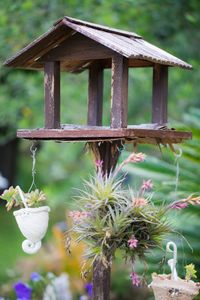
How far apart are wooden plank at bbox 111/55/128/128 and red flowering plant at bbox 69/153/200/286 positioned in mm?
165

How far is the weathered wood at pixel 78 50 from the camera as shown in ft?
9.87

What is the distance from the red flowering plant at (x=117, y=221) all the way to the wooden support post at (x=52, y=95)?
1.20 feet

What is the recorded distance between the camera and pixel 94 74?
3.40m

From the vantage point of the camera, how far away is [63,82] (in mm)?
6387

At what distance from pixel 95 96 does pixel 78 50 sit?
1.19 feet

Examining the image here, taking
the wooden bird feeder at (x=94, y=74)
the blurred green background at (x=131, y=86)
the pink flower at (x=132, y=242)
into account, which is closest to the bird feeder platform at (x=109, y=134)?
the wooden bird feeder at (x=94, y=74)

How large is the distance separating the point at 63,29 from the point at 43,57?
0.19 metres

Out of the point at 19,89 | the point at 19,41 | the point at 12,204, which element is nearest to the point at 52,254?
the point at 19,89

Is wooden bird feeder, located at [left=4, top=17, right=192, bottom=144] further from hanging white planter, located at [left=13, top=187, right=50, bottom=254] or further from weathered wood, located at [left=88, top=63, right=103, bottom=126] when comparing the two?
hanging white planter, located at [left=13, top=187, right=50, bottom=254]

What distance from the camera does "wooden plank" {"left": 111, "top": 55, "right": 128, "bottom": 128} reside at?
2896 mm

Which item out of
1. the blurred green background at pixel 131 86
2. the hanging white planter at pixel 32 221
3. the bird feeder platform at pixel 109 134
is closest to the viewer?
the bird feeder platform at pixel 109 134

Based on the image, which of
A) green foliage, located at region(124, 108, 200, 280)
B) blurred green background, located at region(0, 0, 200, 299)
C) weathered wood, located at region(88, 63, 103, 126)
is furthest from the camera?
blurred green background, located at region(0, 0, 200, 299)

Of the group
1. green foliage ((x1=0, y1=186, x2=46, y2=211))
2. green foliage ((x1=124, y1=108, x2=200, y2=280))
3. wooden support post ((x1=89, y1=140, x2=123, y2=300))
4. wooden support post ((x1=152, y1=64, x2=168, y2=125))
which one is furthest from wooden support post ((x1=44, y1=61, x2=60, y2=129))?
green foliage ((x1=124, y1=108, x2=200, y2=280))

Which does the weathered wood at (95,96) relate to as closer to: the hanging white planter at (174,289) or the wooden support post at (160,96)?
the wooden support post at (160,96)
